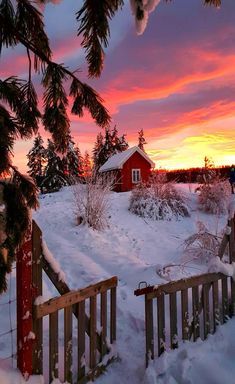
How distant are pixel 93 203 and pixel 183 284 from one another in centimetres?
807

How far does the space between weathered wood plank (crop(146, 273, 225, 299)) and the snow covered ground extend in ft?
2.15

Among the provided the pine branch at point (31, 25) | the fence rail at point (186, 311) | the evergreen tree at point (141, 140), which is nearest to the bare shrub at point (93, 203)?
the fence rail at point (186, 311)

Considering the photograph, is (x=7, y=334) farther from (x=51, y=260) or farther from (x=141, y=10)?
(x=141, y=10)

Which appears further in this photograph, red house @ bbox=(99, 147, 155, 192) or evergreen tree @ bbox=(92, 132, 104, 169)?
evergreen tree @ bbox=(92, 132, 104, 169)

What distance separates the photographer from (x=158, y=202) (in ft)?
52.2

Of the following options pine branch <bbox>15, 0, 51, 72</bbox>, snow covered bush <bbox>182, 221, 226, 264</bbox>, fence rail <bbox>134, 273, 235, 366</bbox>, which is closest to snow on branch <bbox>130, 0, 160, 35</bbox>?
pine branch <bbox>15, 0, 51, 72</bbox>

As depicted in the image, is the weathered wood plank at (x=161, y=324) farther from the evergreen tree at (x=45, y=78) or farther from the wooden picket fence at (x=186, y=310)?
the evergreen tree at (x=45, y=78)

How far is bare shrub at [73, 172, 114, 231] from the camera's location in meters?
12.1

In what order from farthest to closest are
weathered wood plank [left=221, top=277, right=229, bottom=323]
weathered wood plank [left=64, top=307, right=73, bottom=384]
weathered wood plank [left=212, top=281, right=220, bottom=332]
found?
weathered wood plank [left=221, top=277, right=229, bottom=323] < weathered wood plank [left=212, top=281, right=220, bottom=332] < weathered wood plank [left=64, top=307, right=73, bottom=384]

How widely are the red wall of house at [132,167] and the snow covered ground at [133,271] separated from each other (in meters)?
11.1

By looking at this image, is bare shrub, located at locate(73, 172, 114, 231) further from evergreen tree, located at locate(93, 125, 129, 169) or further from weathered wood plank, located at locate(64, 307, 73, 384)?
evergreen tree, located at locate(93, 125, 129, 169)

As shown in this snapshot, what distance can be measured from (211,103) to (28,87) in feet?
33.3

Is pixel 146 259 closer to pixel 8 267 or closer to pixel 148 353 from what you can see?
pixel 148 353

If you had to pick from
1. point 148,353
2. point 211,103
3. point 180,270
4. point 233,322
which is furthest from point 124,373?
point 211,103
